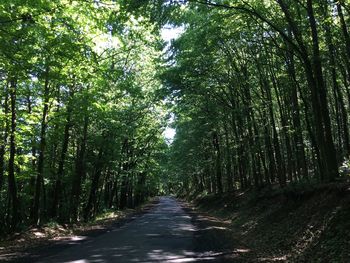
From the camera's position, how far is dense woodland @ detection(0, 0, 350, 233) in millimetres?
11500

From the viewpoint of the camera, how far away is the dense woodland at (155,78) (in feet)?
37.7

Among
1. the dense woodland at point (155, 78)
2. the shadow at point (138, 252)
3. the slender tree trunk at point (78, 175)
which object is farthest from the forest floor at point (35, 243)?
the slender tree trunk at point (78, 175)

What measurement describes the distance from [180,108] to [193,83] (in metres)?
7.66

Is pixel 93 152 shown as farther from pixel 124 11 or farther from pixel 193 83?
pixel 124 11

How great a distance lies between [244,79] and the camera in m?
22.4

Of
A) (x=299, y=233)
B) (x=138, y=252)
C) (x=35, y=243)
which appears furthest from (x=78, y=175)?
(x=299, y=233)

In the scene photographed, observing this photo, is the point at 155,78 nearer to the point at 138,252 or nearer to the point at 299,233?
the point at 138,252

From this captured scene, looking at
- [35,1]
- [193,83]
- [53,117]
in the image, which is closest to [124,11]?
[35,1]

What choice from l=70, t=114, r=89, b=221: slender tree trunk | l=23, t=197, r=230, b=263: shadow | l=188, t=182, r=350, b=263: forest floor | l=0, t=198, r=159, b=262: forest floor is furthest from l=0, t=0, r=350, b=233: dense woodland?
l=23, t=197, r=230, b=263: shadow

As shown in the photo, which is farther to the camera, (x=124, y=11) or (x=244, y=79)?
(x=244, y=79)

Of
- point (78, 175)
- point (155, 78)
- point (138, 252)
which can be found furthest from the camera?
point (155, 78)

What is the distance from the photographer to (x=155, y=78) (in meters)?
24.3

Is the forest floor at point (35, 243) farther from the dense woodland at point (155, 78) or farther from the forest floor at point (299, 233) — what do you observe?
the forest floor at point (299, 233)

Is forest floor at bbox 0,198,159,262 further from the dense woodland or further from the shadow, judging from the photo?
the dense woodland
